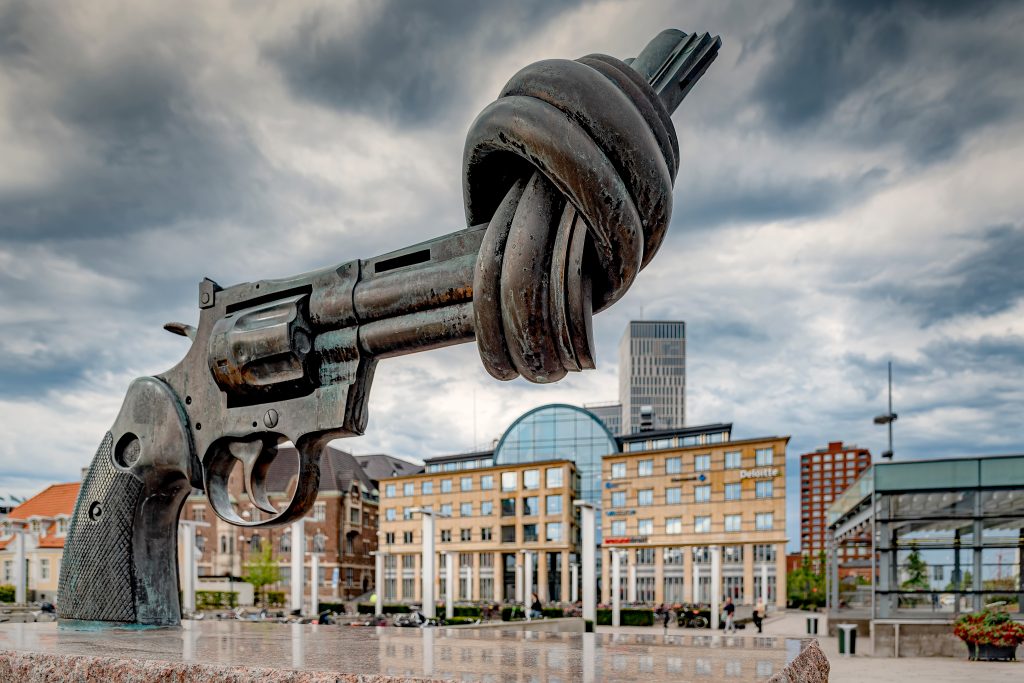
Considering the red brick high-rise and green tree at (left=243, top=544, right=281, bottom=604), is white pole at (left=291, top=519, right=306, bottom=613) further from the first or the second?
the red brick high-rise

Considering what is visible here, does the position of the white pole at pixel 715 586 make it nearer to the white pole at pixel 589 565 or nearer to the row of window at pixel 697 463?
the white pole at pixel 589 565

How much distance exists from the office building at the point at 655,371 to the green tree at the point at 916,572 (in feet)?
420

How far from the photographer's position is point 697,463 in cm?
4931

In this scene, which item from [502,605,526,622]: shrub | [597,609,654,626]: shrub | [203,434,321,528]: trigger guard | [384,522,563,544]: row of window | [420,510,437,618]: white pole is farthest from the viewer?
[384,522,563,544]: row of window

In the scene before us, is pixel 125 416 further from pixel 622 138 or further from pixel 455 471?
pixel 455 471

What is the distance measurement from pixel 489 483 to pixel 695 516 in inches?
587

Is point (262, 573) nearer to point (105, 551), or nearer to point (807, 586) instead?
point (807, 586)

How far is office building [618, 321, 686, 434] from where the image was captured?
148125mm

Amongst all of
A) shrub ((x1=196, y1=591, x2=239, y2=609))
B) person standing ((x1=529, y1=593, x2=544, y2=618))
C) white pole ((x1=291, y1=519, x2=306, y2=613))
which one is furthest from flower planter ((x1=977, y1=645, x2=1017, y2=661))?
shrub ((x1=196, y1=591, x2=239, y2=609))

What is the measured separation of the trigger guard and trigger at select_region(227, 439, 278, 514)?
0.05 meters

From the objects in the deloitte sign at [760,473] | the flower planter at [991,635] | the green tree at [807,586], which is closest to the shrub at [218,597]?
the deloitte sign at [760,473]

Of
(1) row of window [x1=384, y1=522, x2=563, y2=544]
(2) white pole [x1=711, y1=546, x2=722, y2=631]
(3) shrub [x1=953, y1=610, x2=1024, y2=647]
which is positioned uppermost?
(3) shrub [x1=953, y1=610, x2=1024, y2=647]

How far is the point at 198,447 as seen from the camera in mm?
4070

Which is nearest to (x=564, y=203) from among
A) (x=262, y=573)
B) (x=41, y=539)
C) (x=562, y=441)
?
(x=262, y=573)
